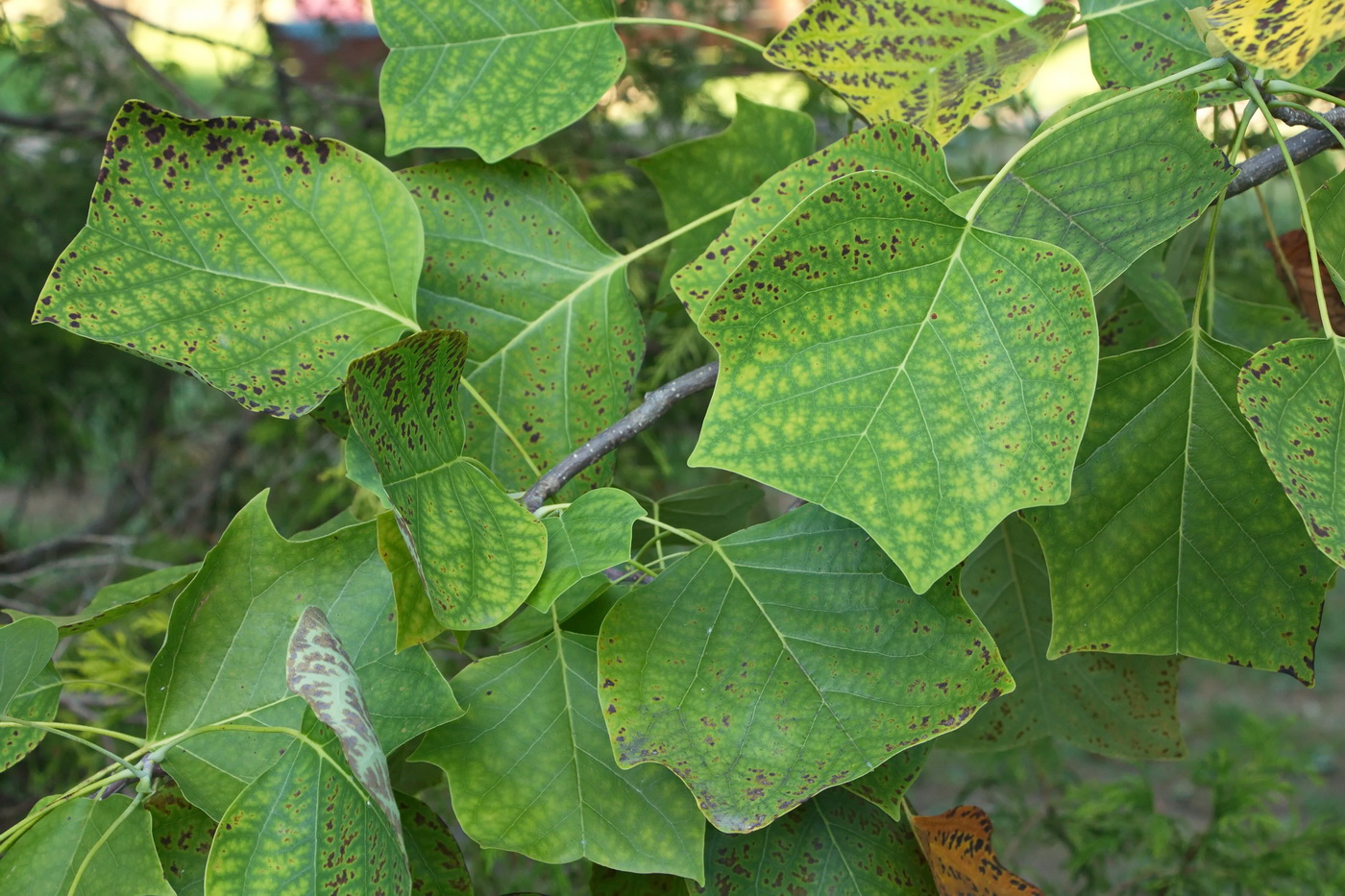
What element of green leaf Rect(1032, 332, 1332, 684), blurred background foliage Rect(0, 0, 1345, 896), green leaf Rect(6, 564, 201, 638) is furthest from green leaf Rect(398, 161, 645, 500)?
blurred background foliage Rect(0, 0, 1345, 896)

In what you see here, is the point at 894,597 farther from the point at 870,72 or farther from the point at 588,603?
the point at 870,72

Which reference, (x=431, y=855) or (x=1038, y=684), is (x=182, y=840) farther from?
(x=1038, y=684)

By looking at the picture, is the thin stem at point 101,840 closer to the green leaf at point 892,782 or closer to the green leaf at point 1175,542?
the green leaf at point 892,782

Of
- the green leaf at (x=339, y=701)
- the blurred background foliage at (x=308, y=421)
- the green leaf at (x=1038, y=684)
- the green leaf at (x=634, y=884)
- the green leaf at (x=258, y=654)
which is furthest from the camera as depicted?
the blurred background foliage at (x=308, y=421)

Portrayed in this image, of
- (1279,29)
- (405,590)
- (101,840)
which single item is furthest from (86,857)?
(1279,29)

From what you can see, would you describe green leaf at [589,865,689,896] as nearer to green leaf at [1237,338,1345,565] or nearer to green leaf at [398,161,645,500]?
green leaf at [398,161,645,500]

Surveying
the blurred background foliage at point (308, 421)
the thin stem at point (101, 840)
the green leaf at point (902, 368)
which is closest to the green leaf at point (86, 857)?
the thin stem at point (101, 840)
